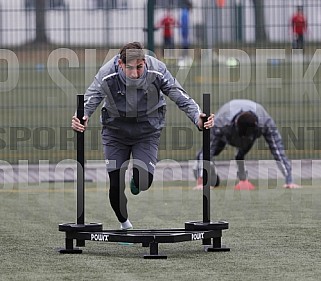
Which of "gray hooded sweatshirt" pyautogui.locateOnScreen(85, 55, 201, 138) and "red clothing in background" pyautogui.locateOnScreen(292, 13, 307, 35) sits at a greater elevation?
"red clothing in background" pyautogui.locateOnScreen(292, 13, 307, 35)

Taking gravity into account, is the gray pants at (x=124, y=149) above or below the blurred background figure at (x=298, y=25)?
below

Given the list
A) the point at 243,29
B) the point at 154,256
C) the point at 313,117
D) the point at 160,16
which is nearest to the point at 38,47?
the point at 160,16

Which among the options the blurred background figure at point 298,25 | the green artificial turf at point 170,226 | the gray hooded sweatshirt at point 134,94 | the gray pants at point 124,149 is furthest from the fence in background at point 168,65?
the gray hooded sweatshirt at point 134,94

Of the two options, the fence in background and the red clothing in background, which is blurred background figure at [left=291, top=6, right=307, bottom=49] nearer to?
the red clothing in background

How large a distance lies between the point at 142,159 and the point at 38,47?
7.93 meters

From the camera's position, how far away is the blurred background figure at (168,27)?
16.6 meters

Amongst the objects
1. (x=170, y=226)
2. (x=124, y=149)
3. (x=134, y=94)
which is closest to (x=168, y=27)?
(x=170, y=226)

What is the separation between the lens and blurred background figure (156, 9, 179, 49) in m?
16.6

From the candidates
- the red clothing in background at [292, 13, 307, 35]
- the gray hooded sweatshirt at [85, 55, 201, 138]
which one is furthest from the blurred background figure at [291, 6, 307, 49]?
the gray hooded sweatshirt at [85, 55, 201, 138]

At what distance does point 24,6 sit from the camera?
1677 cm

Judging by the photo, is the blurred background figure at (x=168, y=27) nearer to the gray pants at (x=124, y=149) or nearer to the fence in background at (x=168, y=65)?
the fence in background at (x=168, y=65)

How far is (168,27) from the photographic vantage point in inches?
655

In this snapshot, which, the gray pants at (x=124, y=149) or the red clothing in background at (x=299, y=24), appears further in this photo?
the red clothing in background at (x=299, y=24)

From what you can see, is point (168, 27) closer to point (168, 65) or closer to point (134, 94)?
point (168, 65)
